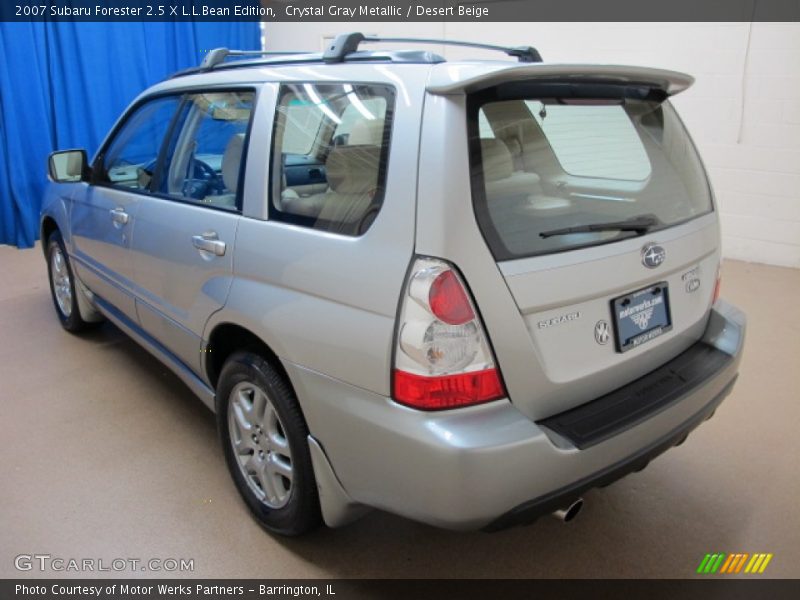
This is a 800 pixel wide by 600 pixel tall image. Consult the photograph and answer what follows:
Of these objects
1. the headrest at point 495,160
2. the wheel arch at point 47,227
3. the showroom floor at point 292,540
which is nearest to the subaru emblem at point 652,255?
the headrest at point 495,160

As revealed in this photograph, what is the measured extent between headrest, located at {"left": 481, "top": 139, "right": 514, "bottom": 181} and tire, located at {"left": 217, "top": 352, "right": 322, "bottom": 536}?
0.80 m

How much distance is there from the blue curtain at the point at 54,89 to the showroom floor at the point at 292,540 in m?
3.31

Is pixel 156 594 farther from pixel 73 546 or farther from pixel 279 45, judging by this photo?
pixel 279 45

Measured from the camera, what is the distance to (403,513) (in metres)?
1.44

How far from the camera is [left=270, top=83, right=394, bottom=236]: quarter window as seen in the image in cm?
151

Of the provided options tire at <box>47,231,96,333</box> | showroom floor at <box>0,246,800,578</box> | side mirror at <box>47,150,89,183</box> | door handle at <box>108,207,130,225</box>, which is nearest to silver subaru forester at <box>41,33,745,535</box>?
showroom floor at <box>0,246,800,578</box>

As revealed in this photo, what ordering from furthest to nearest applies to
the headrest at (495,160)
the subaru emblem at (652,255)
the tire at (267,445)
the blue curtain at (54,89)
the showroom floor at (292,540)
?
the blue curtain at (54,89), the showroom floor at (292,540), the tire at (267,445), the subaru emblem at (652,255), the headrest at (495,160)

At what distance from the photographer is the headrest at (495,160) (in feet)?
4.68

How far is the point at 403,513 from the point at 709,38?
194 inches

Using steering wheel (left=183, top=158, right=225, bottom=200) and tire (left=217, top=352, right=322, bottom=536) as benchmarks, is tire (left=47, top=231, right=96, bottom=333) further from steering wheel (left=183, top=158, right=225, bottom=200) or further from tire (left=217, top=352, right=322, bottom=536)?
tire (left=217, top=352, right=322, bottom=536)

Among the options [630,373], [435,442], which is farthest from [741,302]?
[435,442]

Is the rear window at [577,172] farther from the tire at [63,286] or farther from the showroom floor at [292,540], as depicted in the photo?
the tire at [63,286]

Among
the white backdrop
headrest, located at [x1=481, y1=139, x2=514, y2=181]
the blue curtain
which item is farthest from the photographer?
the blue curtain

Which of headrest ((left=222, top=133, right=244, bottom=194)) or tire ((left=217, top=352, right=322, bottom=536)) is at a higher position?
headrest ((left=222, top=133, right=244, bottom=194))
